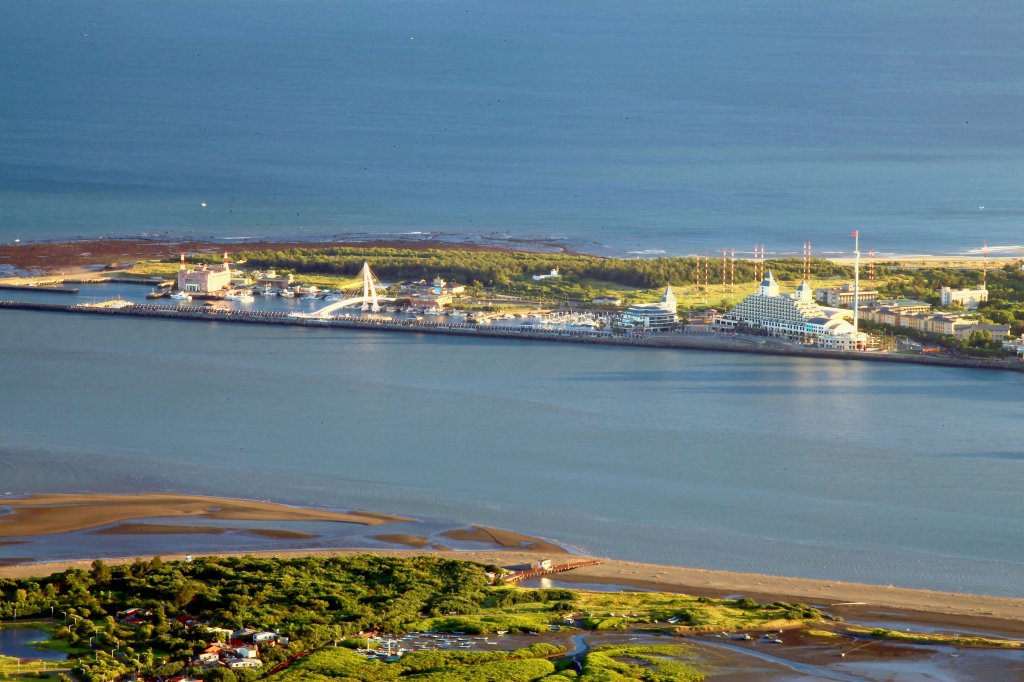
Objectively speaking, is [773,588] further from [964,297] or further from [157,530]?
[964,297]

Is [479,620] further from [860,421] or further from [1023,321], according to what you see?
[1023,321]

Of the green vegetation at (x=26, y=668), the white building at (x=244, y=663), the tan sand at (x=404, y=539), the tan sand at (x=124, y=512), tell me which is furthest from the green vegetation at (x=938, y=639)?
the green vegetation at (x=26, y=668)

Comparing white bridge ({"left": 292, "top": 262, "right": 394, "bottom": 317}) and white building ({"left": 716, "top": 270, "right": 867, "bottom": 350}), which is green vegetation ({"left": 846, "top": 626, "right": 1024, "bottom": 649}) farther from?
white bridge ({"left": 292, "top": 262, "right": 394, "bottom": 317})

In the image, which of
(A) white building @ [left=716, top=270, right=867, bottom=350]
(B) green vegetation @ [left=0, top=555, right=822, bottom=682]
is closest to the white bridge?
(A) white building @ [left=716, top=270, right=867, bottom=350]

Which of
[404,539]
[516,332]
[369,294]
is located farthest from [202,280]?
[404,539]

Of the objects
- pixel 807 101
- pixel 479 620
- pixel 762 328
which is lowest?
pixel 479 620

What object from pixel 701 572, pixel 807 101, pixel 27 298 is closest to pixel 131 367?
pixel 27 298
